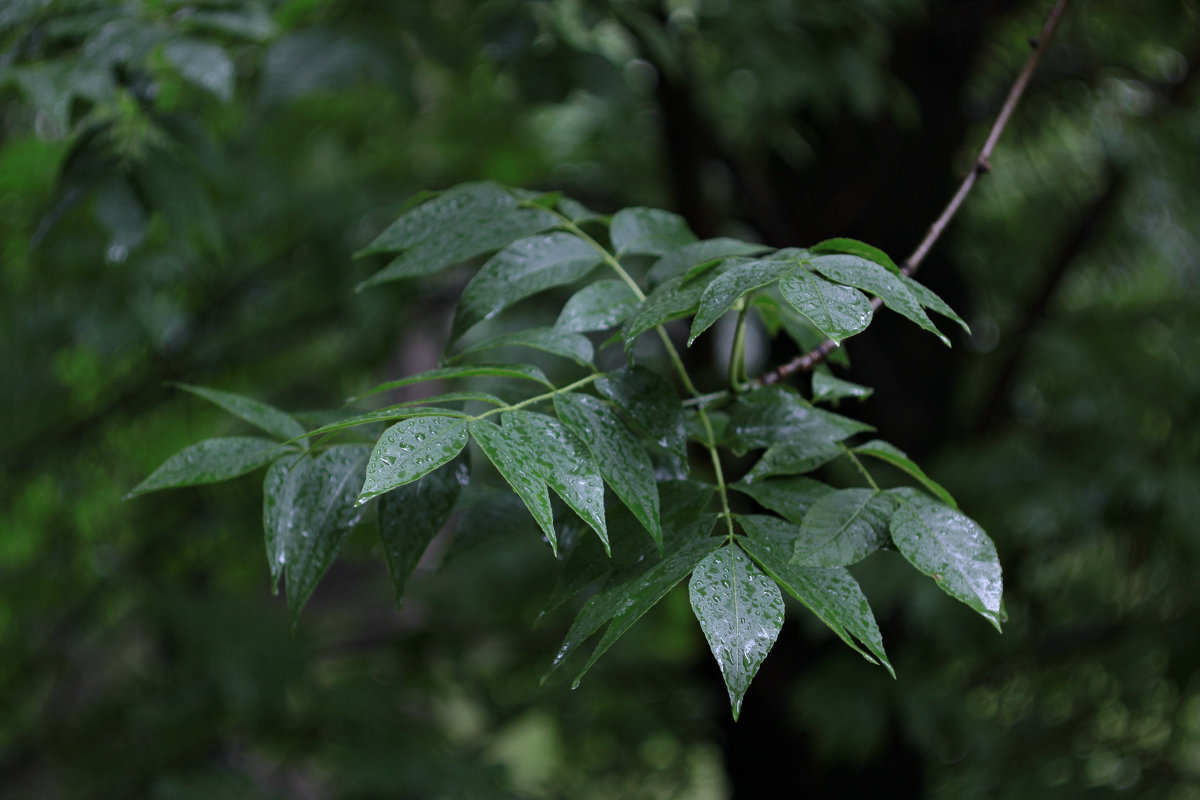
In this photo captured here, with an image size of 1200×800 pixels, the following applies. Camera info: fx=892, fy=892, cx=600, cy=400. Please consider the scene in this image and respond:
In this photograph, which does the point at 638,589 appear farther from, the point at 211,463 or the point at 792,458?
the point at 211,463

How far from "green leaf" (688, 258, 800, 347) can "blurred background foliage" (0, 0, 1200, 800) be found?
70 centimetres

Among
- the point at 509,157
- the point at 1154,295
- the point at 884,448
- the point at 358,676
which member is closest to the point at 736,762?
the point at 358,676

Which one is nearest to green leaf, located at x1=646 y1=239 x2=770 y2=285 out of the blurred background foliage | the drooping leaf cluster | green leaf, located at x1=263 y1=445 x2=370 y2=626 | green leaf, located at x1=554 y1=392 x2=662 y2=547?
the drooping leaf cluster

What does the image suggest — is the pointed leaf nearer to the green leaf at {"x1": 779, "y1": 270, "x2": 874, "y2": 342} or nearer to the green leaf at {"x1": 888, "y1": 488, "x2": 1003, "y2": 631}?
the green leaf at {"x1": 779, "y1": 270, "x2": 874, "y2": 342}

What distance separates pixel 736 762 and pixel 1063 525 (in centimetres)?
80

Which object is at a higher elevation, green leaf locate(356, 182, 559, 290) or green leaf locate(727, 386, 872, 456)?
green leaf locate(356, 182, 559, 290)

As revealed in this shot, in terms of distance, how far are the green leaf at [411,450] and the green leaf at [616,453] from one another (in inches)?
2.6

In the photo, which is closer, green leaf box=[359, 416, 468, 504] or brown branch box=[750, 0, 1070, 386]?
green leaf box=[359, 416, 468, 504]

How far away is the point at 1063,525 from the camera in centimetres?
135

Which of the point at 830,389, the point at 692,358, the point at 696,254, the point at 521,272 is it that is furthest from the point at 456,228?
the point at 692,358

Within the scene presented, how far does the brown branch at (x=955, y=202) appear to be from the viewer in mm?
562

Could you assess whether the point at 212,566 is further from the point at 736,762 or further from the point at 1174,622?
the point at 1174,622

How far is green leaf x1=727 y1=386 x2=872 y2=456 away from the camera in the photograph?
21.0 inches

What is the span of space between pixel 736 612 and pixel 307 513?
25 cm
